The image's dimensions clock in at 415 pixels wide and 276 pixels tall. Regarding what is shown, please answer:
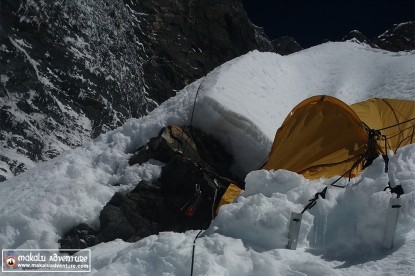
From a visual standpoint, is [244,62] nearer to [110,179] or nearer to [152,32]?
[110,179]

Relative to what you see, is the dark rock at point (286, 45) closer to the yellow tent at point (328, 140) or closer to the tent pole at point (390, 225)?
the yellow tent at point (328, 140)

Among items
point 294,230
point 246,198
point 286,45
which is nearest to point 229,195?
point 246,198

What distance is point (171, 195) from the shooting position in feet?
21.1

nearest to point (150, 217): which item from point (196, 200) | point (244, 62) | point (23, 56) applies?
point (196, 200)

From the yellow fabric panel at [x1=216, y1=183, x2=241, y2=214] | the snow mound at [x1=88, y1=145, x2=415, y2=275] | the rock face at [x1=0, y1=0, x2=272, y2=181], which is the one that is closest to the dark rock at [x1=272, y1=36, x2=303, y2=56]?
the rock face at [x1=0, y1=0, x2=272, y2=181]

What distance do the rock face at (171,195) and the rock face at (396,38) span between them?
3437 centimetres

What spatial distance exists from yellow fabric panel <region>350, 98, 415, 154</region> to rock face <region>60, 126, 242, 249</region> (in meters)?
1.97

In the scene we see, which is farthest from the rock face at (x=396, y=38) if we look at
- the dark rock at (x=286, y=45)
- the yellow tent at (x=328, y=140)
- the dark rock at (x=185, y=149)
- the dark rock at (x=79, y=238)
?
the dark rock at (x=79, y=238)

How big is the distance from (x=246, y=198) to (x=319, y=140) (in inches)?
69.7

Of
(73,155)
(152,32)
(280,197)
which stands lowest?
(280,197)

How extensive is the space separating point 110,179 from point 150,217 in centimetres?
91

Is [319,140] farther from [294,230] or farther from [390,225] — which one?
[390,225]

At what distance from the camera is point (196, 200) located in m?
6.03

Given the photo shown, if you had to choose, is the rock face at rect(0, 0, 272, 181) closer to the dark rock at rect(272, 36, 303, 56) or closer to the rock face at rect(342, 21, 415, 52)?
the rock face at rect(342, 21, 415, 52)
